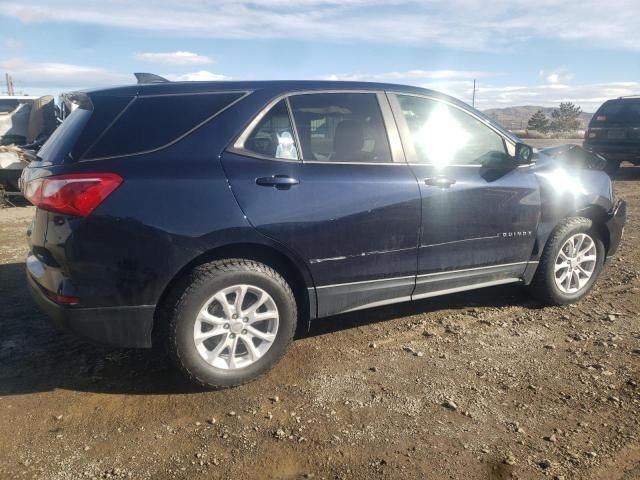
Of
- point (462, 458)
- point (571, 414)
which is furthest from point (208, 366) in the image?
point (571, 414)

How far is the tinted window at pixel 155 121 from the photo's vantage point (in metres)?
2.94

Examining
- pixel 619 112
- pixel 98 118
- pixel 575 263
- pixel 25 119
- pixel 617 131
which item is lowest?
pixel 575 263

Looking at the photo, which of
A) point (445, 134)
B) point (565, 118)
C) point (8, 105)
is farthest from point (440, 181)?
point (565, 118)

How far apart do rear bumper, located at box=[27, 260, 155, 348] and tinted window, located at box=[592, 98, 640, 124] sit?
12.6 metres

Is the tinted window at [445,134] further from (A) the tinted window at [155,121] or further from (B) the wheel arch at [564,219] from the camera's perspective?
(A) the tinted window at [155,121]

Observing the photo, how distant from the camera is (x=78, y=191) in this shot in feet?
9.14

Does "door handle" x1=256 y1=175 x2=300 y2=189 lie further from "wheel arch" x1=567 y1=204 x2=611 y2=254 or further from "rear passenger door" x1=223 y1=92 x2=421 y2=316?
"wheel arch" x1=567 y1=204 x2=611 y2=254

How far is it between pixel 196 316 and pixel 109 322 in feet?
1.53

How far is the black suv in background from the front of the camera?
39.5 feet

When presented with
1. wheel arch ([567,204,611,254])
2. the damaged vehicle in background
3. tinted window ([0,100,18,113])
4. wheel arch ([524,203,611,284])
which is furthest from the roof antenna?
tinted window ([0,100,18,113])

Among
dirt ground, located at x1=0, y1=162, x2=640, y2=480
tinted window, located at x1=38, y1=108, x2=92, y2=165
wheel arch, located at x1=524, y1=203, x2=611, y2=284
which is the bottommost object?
dirt ground, located at x1=0, y1=162, x2=640, y2=480

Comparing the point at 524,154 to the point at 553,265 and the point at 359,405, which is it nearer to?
the point at 553,265

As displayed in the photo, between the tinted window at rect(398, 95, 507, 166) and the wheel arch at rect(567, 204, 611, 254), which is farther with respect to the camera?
the wheel arch at rect(567, 204, 611, 254)

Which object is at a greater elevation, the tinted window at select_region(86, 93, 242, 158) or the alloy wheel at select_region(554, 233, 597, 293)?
the tinted window at select_region(86, 93, 242, 158)
